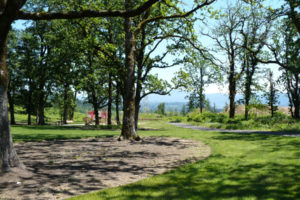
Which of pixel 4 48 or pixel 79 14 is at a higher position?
pixel 79 14

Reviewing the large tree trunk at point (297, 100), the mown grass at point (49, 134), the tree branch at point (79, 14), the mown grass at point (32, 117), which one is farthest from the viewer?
the mown grass at point (32, 117)

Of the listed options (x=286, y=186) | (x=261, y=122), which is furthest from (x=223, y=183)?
(x=261, y=122)

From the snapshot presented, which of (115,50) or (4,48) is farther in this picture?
(115,50)

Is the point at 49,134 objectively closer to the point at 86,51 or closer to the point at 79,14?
the point at 86,51

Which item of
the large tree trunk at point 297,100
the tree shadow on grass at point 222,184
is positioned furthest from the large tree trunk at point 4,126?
the large tree trunk at point 297,100

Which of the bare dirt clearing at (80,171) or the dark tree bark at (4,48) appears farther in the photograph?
the dark tree bark at (4,48)

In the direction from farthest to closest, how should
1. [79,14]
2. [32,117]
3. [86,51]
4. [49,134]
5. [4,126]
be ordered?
[32,117] → [86,51] → [49,134] → [4,126] → [79,14]

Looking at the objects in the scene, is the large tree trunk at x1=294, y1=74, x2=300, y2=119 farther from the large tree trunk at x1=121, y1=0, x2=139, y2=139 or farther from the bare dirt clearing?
the bare dirt clearing

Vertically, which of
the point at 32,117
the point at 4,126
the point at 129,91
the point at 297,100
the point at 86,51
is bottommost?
the point at 32,117

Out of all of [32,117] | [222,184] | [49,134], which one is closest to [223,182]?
Answer: [222,184]

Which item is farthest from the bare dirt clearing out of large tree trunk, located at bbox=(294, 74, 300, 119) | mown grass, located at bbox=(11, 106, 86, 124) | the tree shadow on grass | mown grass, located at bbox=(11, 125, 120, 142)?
mown grass, located at bbox=(11, 106, 86, 124)

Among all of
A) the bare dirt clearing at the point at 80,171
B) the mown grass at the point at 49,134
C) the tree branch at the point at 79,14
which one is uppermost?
the tree branch at the point at 79,14

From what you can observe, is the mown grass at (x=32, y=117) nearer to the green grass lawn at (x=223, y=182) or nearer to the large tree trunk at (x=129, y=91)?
the large tree trunk at (x=129, y=91)

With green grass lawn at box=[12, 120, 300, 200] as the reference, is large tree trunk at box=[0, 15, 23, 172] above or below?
above
